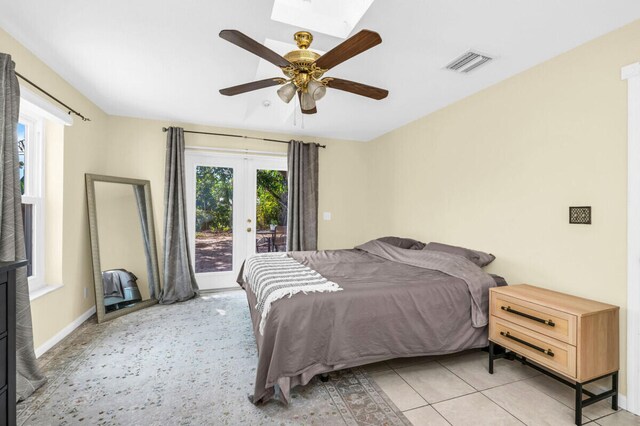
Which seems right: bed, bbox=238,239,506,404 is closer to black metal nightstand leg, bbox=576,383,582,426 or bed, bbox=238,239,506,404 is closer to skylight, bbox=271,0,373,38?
black metal nightstand leg, bbox=576,383,582,426

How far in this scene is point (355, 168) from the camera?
5.30 m

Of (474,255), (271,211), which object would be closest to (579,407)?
(474,255)

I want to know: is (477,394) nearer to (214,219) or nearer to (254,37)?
(254,37)

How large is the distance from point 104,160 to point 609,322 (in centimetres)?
519

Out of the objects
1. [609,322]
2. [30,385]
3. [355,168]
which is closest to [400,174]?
[355,168]

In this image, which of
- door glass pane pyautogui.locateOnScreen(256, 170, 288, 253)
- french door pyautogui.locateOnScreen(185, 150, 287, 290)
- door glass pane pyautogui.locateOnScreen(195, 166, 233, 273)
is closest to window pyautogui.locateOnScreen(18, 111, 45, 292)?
french door pyautogui.locateOnScreen(185, 150, 287, 290)

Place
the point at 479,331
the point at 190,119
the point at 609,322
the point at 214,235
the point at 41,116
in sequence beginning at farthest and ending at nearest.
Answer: the point at 214,235 → the point at 190,119 → the point at 41,116 → the point at 479,331 → the point at 609,322

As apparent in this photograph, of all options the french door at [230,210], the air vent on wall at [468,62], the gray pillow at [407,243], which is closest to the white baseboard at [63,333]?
the french door at [230,210]

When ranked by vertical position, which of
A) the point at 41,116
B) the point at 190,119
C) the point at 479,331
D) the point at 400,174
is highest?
the point at 190,119

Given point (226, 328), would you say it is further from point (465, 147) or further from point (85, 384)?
point (465, 147)

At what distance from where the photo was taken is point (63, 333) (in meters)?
2.93

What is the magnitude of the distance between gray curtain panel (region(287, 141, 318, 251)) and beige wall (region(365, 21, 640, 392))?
1.73 meters

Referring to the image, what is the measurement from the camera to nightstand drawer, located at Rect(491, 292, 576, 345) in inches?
74.2

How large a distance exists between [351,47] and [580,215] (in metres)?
2.03
